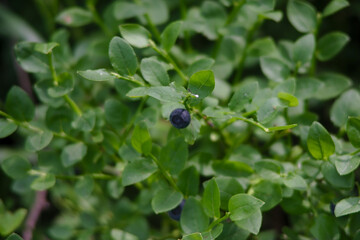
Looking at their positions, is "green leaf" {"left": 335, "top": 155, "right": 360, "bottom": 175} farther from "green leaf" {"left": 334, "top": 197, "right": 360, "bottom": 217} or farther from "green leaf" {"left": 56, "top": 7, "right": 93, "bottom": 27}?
"green leaf" {"left": 56, "top": 7, "right": 93, "bottom": 27}

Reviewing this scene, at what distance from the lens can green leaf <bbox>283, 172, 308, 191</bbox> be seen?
0.71 m

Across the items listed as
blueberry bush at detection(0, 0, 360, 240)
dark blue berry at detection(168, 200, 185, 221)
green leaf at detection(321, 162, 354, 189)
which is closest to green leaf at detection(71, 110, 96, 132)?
blueberry bush at detection(0, 0, 360, 240)

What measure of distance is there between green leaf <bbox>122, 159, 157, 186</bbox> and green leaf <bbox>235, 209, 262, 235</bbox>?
18cm

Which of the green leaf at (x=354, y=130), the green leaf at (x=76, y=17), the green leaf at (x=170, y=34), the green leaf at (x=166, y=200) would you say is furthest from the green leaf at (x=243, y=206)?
the green leaf at (x=76, y=17)

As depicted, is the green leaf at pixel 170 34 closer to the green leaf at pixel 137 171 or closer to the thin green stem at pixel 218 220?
the green leaf at pixel 137 171

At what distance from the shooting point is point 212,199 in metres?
0.68

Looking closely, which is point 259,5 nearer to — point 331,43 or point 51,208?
point 331,43

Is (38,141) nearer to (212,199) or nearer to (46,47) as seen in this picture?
(46,47)

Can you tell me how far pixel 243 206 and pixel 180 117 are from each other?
17 cm

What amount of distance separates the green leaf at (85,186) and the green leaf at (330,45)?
59 cm

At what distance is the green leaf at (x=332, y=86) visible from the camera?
0.94m

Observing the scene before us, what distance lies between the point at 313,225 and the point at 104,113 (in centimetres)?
47

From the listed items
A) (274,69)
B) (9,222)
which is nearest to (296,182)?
(274,69)

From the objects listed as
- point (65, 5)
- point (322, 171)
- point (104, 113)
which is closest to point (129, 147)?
point (104, 113)
